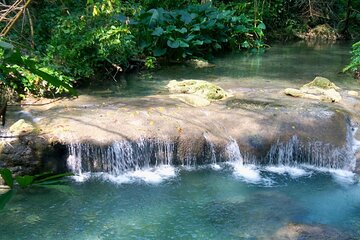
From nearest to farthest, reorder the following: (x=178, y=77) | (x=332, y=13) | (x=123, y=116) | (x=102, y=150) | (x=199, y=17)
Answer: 1. (x=102, y=150)
2. (x=123, y=116)
3. (x=178, y=77)
4. (x=199, y=17)
5. (x=332, y=13)

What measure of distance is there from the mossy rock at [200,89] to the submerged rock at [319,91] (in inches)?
50.1

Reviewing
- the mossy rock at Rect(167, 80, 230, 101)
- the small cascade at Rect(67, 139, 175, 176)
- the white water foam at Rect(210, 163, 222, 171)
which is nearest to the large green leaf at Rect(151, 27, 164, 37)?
the mossy rock at Rect(167, 80, 230, 101)

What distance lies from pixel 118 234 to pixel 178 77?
613 cm

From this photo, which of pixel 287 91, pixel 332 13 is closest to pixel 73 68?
pixel 287 91

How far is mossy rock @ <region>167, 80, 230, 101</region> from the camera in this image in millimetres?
8633

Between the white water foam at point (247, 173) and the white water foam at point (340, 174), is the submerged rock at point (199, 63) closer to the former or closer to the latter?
the white water foam at point (247, 173)

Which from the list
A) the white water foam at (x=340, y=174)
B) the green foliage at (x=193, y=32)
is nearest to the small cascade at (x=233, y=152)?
the white water foam at (x=340, y=174)

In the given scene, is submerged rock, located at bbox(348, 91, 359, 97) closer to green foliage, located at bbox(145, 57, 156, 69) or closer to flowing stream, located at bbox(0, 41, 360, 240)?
flowing stream, located at bbox(0, 41, 360, 240)

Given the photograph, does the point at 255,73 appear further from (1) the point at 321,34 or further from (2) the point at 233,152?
(1) the point at 321,34

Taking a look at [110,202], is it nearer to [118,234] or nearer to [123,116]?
[118,234]

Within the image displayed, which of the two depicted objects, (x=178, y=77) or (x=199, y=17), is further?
(x=199, y=17)

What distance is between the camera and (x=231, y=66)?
1247cm

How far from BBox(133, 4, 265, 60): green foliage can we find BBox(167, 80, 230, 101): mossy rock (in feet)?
9.05

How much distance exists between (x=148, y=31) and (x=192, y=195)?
6.97 metres
